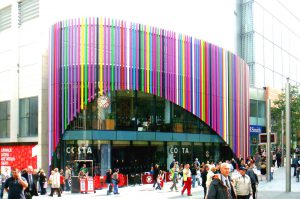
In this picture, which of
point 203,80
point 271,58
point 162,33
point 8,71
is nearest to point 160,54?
point 162,33

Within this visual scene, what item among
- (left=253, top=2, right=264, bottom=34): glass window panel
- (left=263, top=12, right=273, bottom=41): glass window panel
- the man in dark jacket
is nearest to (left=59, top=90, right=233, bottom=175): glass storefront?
(left=253, top=2, right=264, bottom=34): glass window panel

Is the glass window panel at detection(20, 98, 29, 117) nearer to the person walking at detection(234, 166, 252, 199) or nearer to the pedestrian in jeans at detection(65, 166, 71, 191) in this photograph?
the pedestrian in jeans at detection(65, 166, 71, 191)

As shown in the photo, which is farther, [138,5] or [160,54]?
[138,5]

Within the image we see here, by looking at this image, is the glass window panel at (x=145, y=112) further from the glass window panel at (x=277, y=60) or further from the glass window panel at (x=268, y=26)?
the glass window panel at (x=277, y=60)

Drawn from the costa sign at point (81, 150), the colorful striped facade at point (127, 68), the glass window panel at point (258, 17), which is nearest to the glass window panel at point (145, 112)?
the colorful striped facade at point (127, 68)

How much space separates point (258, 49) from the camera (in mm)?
65250

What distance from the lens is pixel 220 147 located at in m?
46.4

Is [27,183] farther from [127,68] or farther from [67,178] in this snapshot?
[127,68]

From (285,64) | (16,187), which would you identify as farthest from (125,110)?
(285,64)

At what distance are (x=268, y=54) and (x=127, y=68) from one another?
114ft

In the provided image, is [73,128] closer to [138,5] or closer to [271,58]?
[138,5]

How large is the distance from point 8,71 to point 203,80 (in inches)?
622

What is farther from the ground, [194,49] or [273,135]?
[194,49]

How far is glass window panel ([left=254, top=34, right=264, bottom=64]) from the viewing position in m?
64.8
